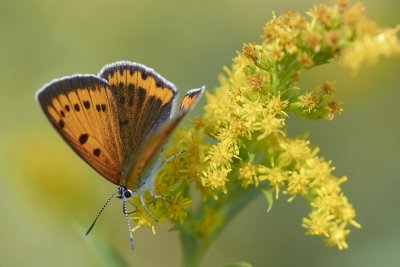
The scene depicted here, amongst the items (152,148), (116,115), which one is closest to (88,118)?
(116,115)

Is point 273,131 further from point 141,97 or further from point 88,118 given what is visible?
point 88,118

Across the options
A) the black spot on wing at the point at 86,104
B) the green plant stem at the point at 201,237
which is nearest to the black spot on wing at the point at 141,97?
the black spot on wing at the point at 86,104

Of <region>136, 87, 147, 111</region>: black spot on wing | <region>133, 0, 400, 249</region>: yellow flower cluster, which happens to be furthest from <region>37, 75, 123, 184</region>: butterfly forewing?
<region>133, 0, 400, 249</region>: yellow flower cluster

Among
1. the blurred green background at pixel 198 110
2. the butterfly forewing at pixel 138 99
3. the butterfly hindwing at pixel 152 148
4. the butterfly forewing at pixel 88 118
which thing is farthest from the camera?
the blurred green background at pixel 198 110

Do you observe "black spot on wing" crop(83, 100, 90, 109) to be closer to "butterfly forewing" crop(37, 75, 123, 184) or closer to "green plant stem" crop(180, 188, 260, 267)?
"butterfly forewing" crop(37, 75, 123, 184)

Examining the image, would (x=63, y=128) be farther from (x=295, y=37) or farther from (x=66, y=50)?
(x=66, y=50)

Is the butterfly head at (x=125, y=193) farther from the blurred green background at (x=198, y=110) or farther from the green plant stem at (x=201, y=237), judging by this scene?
the blurred green background at (x=198, y=110)
